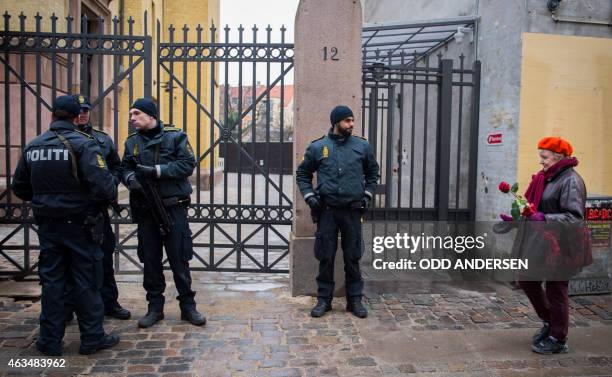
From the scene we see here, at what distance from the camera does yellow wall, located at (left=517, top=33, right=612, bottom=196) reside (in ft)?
21.4

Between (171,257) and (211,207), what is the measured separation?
168 cm

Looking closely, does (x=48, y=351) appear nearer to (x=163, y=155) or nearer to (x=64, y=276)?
(x=64, y=276)

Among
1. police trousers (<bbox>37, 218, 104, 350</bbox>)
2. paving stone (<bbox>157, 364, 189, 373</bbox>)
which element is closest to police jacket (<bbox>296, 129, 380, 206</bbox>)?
paving stone (<bbox>157, 364, 189, 373</bbox>)

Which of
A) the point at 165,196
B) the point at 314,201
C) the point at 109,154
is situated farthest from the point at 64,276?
the point at 314,201

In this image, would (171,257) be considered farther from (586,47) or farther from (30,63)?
(30,63)

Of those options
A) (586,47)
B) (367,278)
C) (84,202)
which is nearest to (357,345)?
(367,278)

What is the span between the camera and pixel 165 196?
4.80 metres

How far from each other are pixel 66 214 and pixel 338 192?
2.37 meters

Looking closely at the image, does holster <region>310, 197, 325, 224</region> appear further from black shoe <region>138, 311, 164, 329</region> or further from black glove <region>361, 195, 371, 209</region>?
black shoe <region>138, 311, 164, 329</region>

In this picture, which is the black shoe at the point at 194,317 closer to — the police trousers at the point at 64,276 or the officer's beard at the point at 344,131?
the police trousers at the point at 64,276

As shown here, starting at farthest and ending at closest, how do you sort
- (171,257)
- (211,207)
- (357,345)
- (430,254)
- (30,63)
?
1. (30,63)
2. (430,254)
3. (211,207)
4. (171,257)
5. (357,345)

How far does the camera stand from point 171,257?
16.1 ft

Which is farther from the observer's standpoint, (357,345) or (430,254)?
(430,254)

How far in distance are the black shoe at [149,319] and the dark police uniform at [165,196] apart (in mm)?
233
